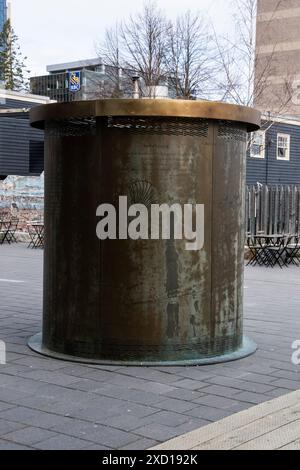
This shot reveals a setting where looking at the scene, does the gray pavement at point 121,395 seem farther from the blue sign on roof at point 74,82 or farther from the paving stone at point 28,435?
the blue sign on roof at point 74,82

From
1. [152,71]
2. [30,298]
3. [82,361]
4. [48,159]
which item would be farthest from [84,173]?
[152,71]

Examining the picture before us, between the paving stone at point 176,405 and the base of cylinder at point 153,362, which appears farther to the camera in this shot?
the base of cylinder at point 153,362

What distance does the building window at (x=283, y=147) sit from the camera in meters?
35.3

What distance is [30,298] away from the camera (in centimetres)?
1018

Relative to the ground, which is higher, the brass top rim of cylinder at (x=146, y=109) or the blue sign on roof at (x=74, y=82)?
the blue sign on roof at (x=74, y=82)

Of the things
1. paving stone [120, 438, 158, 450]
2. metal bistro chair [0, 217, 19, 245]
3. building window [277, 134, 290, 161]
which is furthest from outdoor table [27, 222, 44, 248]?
paving stone [120, 438, 158, 450]

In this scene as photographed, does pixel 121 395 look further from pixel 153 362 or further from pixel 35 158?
pixel 35 158

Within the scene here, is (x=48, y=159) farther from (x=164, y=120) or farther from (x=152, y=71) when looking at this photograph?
(x=152, y=71)

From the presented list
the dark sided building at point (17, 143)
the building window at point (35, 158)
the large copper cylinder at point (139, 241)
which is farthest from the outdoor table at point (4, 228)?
the large copper cylinder at point (139, 241)

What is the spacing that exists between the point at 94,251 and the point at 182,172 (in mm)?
1062

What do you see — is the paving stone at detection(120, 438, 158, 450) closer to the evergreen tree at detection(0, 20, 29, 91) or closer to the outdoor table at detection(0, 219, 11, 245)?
the outdoor table at detection(0, 219, 11, 245)

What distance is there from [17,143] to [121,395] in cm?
2190

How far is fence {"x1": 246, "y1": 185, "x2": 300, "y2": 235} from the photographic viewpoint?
1778 cm

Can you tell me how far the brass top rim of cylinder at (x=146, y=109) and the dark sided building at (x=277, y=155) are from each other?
27.1m
